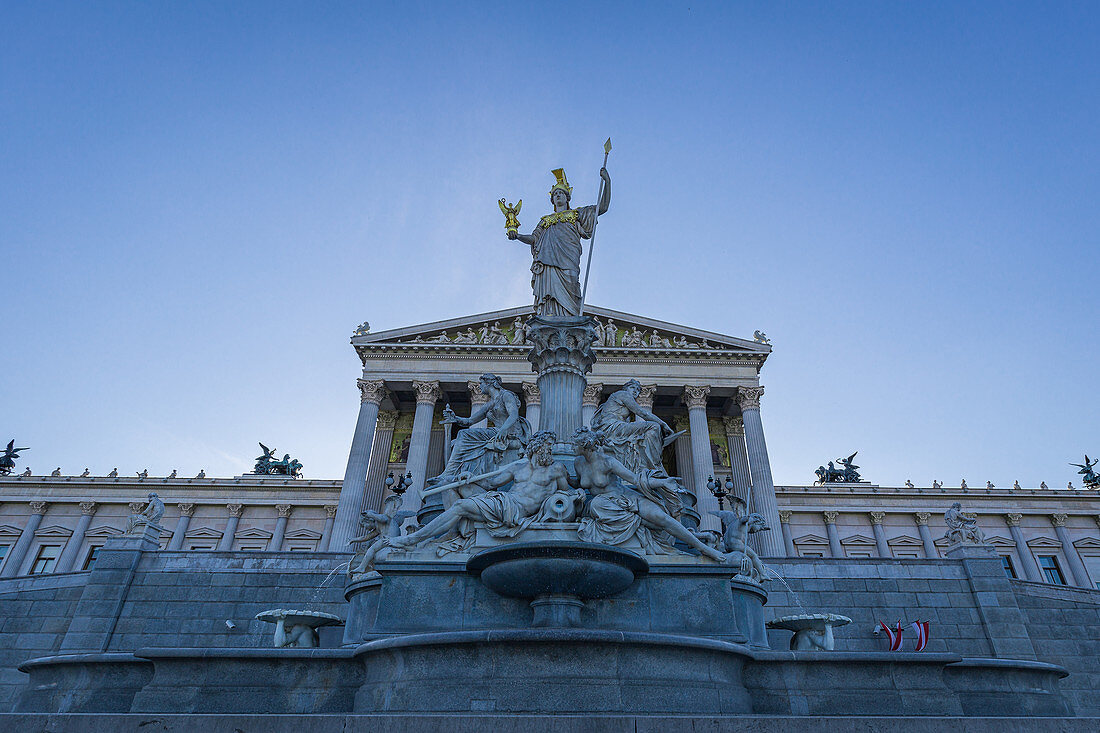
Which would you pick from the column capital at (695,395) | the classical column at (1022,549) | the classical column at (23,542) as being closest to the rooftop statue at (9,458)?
the classical column at (23,542)

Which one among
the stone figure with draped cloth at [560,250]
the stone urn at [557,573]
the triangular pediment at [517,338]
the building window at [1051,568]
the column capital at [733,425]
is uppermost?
the triangular pediment at [517,338]

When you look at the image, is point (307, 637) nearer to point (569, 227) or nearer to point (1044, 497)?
point (569, 227)

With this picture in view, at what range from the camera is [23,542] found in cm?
4581

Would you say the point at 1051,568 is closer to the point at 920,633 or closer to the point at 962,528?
the point at 962,528

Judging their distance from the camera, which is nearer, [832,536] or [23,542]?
[23,542]

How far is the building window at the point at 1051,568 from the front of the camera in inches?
1790

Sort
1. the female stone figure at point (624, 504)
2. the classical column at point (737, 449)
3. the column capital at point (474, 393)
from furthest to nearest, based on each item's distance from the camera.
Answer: the classical column at point (737, 449) < the column capital at point (474, 393) < the female stone figure at point (624, 504)

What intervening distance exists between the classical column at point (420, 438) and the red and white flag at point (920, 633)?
2444cm

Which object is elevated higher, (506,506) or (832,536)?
(832,536)

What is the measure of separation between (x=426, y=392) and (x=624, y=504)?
33418 mm

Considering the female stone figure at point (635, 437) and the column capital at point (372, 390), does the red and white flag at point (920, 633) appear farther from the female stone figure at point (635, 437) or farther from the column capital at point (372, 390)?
the column capital at point (372, 390)

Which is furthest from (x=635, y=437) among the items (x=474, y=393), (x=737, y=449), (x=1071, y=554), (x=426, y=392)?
(x=1071, y=554)

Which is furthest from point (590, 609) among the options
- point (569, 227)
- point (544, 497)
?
point (569, 227)

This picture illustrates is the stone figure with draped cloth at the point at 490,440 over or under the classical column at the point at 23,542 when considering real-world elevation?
under
